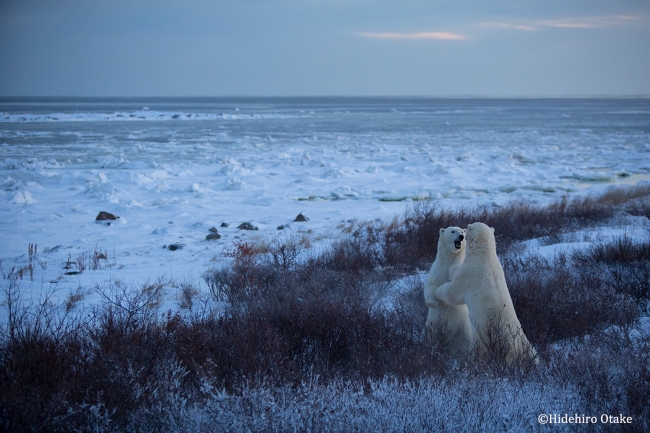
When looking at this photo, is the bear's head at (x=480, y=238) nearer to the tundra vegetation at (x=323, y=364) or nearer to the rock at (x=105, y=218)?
the tundra vegetation at (x=323, y=364)

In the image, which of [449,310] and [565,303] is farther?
[565,303]

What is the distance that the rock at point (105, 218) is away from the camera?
38.2 feet

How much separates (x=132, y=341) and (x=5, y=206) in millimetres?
11413

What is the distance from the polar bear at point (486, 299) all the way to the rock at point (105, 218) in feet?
32.3

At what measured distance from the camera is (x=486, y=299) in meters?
3.59

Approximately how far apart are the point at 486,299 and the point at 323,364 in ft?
4.38

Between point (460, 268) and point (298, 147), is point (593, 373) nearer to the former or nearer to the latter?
point (460, 268)

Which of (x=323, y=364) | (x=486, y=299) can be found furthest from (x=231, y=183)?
(x=486, y=299)

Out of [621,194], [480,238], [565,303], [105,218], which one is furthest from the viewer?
[621,194]

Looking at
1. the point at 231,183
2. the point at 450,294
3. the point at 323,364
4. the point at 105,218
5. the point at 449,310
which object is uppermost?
the point at 450,294

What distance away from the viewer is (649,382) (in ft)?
10.6

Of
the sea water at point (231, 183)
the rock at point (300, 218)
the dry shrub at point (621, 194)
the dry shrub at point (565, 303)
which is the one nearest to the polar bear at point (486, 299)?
the dry shrub at point (565, 303)

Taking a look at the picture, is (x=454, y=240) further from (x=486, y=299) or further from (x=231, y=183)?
(x=231, y=183)

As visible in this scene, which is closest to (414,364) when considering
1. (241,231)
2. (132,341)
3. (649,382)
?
(649,382)
